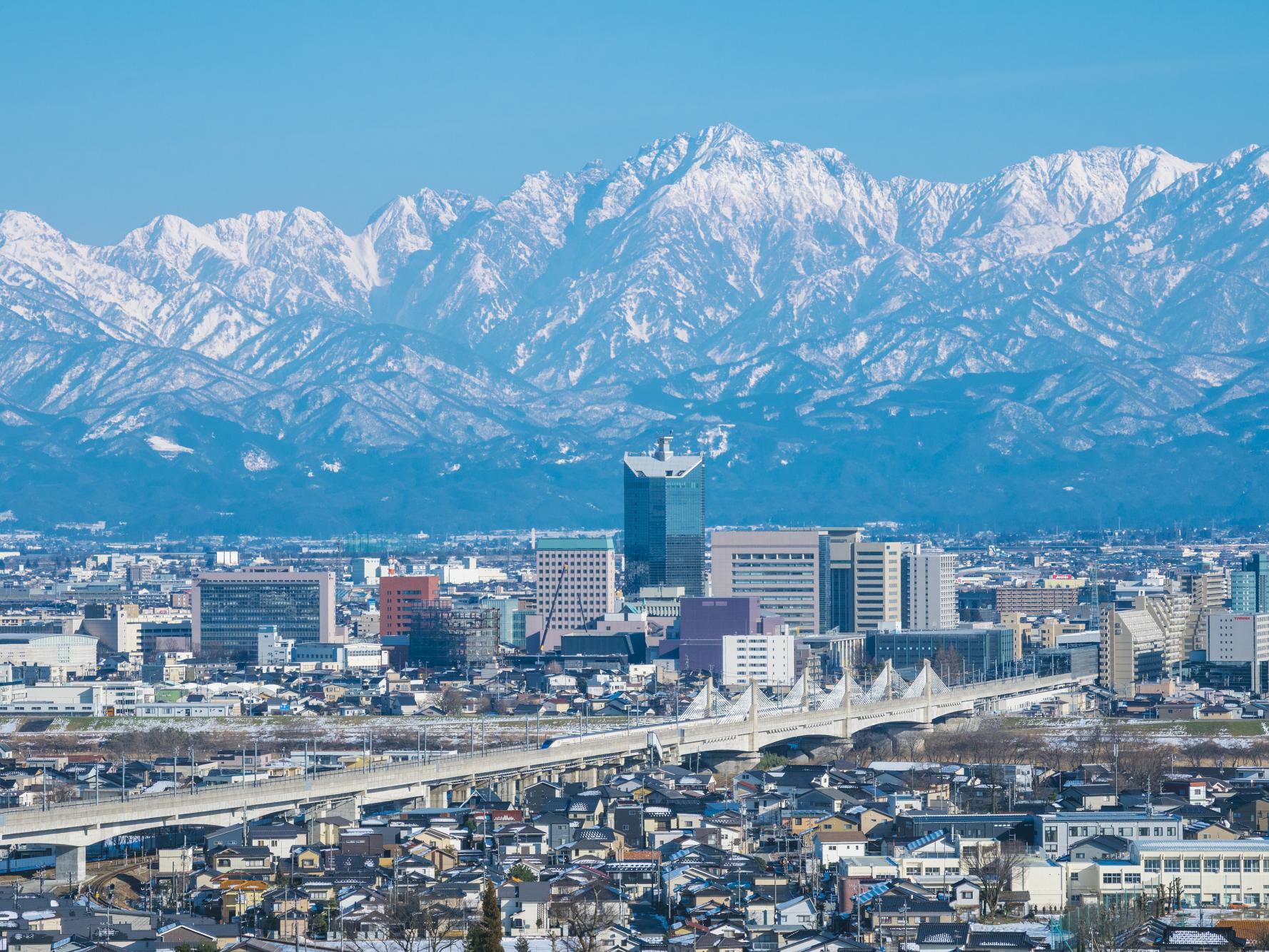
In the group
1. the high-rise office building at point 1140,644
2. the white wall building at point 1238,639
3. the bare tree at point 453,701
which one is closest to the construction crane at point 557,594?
the high-rise office building at point 1140,644

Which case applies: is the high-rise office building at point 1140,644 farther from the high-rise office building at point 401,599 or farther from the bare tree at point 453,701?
the high-rise office building at point 401,599

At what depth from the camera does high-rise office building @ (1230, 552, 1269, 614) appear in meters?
108

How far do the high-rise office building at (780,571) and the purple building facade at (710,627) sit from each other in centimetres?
1297

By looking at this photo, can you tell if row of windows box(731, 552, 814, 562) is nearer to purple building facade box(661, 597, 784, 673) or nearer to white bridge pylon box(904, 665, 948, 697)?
purple building facade box(661, 597, 784, 673)

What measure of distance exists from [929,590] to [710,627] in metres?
17.9

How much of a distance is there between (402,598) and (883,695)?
38.0 metres

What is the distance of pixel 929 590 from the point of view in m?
122

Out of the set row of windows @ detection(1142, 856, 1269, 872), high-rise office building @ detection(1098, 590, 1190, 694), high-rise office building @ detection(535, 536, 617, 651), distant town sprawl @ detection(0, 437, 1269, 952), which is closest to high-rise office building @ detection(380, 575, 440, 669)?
distant town sprawl @ detection(0, 437, 1269, 952)

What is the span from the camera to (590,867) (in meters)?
42.5

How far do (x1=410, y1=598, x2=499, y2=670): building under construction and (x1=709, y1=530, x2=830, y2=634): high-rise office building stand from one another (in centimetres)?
1711

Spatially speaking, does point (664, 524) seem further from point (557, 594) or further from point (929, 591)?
point (929, 591)

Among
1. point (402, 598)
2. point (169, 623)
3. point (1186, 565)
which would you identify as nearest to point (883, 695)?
point (402, 598)

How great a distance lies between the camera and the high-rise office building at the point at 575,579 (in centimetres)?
12388

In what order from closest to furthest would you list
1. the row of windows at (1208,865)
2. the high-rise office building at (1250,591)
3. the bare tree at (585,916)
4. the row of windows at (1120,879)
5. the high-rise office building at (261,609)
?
the bare tree at (585,916) < the row of windows at (1208,865) < the row of windows at (1120,879) < the high-rise office building at (1250,591) < the high-rise office building at (261,609)
